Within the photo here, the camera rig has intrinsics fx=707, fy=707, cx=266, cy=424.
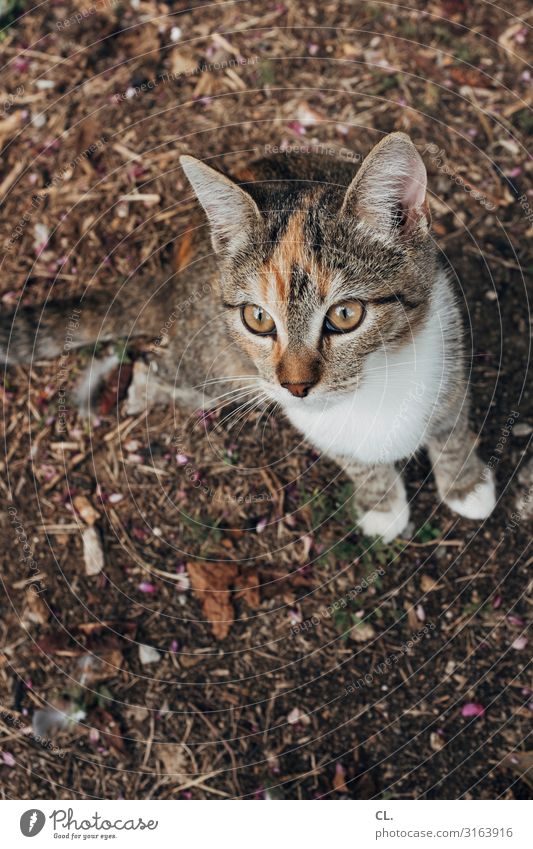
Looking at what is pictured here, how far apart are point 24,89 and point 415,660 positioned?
3954mm

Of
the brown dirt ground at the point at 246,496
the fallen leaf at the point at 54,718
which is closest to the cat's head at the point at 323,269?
the brown dirt ground at the point at 246,496

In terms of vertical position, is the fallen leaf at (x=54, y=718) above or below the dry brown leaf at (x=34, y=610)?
below

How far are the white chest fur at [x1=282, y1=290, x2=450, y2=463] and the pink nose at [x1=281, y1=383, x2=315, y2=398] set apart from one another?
0.04 metres

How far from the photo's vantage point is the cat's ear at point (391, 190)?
2.30m

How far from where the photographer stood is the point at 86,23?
4301 millimetres

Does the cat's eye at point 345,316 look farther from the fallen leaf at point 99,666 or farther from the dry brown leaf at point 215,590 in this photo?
the fallen leaf at point 99,666

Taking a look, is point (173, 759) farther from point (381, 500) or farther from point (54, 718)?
point (381, 500)

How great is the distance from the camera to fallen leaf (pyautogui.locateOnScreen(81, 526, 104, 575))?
3.65 metres

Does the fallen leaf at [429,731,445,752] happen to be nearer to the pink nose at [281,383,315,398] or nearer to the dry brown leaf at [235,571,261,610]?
the dry brown leaf at [235,571,261,610]

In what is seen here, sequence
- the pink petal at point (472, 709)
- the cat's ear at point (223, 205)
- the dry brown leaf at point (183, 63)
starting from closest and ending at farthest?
the cat's ear at point (223, 205) → the pink petal at point (472, 709) → the dry brown leaf at point (183, 63)

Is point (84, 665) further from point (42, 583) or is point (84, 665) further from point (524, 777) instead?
point (524, 777)

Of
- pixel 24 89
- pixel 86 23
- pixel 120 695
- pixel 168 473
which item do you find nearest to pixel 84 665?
pixel 120 695

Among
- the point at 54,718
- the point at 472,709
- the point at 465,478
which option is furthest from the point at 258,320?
the point at 54,718
